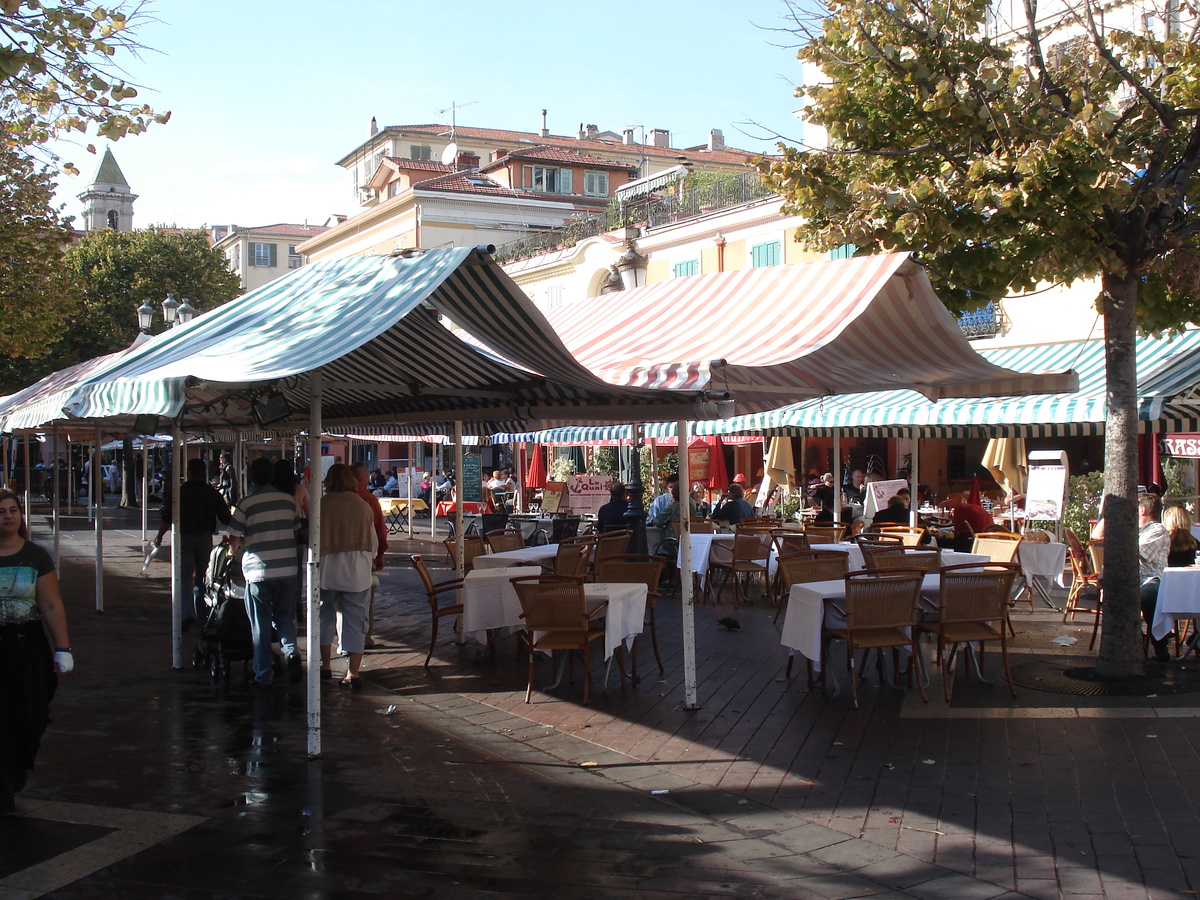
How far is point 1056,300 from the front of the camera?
779 inches

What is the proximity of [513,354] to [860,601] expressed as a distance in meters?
2.98

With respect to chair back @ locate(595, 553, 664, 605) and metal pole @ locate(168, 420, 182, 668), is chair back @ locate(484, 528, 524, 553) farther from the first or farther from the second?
metal pole @ locate(168, 420, 182, 668)

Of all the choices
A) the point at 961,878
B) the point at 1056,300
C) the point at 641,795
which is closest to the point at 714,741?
the point at 641,795

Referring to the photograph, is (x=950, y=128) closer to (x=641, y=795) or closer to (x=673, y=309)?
(x=673, y=309)

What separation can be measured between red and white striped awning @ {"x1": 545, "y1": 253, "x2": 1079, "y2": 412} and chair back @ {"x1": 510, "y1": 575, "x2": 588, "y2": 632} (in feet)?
5.32

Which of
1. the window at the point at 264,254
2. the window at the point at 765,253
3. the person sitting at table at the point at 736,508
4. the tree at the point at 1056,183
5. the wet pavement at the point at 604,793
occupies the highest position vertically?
the window at the point at 264,254

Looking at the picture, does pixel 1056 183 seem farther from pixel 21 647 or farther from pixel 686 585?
pixel 21 647

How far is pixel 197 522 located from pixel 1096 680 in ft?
26.7

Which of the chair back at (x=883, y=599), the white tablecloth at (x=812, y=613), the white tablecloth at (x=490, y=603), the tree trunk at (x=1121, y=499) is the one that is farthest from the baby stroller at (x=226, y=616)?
the tree trunk at (x=1121, y=499)

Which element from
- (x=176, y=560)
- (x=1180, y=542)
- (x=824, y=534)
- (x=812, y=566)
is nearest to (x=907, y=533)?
(x=824, y=534)

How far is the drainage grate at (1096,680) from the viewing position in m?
7.50

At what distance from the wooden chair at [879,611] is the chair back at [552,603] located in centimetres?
184

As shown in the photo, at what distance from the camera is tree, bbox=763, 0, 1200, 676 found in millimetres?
7250

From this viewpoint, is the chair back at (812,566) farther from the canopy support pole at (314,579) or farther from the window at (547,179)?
the window at (547,179)
